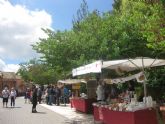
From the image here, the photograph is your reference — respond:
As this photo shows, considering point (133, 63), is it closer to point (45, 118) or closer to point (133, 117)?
point (133, 117)

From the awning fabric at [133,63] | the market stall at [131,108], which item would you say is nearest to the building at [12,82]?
the market stall at [131,108]

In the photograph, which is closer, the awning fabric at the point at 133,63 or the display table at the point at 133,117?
the display table at the point at 133,117

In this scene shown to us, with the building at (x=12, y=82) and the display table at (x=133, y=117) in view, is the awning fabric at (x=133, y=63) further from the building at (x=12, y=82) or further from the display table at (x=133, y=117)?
the building at (x=12, y=82)

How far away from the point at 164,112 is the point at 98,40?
10.7m

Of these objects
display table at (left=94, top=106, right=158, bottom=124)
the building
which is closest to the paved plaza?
display table at (left=94, top=106, right=158, bottom=124)

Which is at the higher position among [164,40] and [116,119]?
[164,40]

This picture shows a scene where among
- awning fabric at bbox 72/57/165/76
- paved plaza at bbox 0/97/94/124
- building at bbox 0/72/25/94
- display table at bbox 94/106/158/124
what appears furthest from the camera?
building at bbox 0/72/25/94

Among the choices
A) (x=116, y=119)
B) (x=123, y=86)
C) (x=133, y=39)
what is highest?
(x=133, y=39)

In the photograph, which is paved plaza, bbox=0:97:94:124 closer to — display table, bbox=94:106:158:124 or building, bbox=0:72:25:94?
display table, bbox=94:106:158:124

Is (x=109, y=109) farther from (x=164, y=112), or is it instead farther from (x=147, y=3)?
(x=147, y=3)

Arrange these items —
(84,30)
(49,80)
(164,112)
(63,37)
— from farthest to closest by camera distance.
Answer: (49,80)
(63,37)
(84,30)
(164,112)

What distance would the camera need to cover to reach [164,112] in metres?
14.1

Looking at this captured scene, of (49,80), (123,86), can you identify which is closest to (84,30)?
(123,86)

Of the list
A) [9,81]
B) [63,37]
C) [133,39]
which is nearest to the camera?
[133,39]
